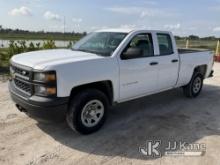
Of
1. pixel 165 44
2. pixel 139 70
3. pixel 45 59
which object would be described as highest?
pixel 165 44

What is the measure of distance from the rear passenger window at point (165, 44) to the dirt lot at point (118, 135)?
1.36m

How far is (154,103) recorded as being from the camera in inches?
265

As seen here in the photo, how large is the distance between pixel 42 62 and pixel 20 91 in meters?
0.74

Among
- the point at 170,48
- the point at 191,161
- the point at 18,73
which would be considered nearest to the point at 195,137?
the point at 191,161

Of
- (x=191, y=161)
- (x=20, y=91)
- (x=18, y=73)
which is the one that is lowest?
(x=191, y=161)

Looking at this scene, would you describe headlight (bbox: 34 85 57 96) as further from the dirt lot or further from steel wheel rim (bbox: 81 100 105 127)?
the dirt lot

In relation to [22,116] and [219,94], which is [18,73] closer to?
[22,116]

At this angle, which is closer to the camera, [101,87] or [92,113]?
[92,113]

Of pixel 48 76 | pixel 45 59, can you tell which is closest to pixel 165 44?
pixel 45 59

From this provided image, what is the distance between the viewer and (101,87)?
4848 mm

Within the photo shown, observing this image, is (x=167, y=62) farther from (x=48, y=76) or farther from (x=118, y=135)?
(x=48, y=76)

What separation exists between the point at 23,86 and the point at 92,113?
1270 millimetres
